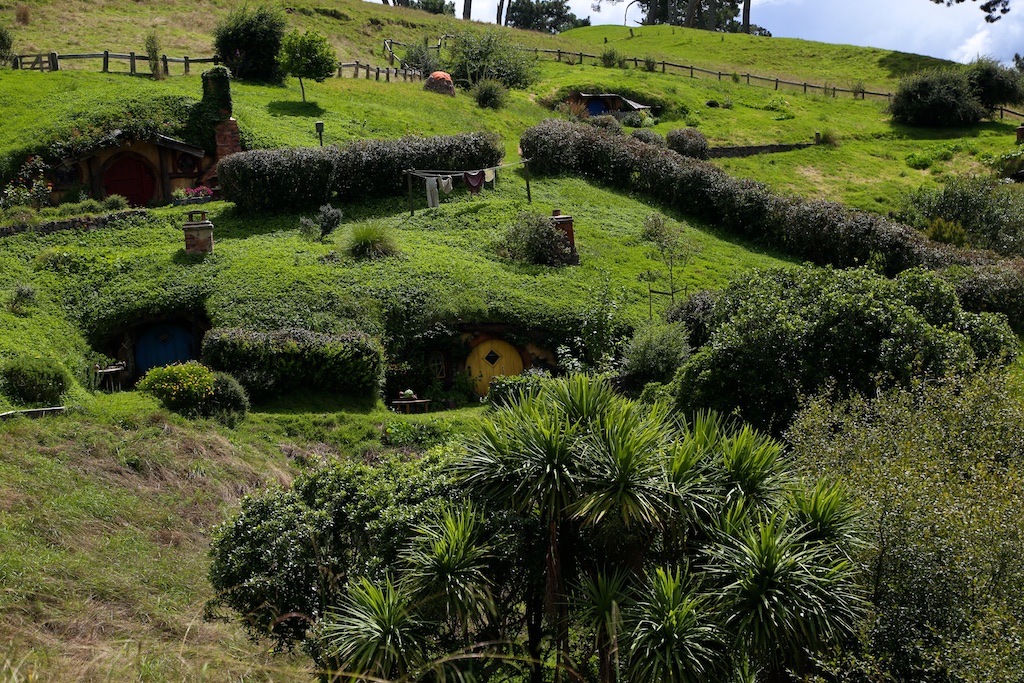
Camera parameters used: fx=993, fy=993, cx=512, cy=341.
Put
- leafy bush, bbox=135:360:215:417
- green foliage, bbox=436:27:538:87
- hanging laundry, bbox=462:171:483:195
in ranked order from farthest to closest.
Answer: green foliage, bbox=436:27:538:87 < hanging laundry, bbox=462:171:483:195 < leafy bush, bbox=135:360:215:417

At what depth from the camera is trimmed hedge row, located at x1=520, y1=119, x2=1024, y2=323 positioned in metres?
32.0

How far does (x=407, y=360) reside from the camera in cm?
2623

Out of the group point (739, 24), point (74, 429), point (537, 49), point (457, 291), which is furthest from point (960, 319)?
point (739, 24)

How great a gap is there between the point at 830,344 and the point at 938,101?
42.4 metres

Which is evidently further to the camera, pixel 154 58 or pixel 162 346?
pixel 154 58

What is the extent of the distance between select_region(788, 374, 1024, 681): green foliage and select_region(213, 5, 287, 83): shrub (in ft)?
132

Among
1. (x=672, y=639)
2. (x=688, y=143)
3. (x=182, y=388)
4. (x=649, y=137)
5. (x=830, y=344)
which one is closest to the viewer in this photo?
(x=672, y=639)

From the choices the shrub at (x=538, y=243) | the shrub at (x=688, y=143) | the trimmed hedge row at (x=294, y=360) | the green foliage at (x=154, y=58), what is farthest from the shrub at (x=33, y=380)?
the shrub at (x=688, y=143)

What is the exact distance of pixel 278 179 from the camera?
1309 inches

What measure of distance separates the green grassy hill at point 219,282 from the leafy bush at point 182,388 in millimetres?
455

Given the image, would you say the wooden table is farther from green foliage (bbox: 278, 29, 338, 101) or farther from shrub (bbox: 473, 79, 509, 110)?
shrub (bbox: 473, 79, 509, 110)

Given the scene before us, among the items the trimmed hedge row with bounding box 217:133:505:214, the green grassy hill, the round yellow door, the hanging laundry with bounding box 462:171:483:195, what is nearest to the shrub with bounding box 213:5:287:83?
the green grassy hill

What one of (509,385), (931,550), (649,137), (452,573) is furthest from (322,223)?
(931,550)

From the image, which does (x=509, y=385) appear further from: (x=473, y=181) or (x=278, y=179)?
(x=473, y=181)
